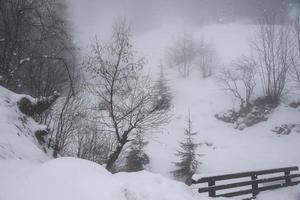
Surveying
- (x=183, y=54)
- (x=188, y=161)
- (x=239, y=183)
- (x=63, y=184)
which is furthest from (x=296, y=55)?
(x=63, y=184)

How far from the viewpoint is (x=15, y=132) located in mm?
5867

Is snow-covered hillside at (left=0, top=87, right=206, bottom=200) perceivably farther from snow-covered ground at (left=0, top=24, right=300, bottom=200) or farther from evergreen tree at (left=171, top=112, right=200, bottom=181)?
evergreen tree at (left=171, top=112, right=200, bottom=181)

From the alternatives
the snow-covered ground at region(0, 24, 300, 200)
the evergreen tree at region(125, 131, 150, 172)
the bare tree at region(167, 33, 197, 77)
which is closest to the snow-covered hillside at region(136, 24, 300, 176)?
the snow-covered ground at region(0, 24, 300, 200)

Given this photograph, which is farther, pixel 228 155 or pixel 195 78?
pixel 195 78

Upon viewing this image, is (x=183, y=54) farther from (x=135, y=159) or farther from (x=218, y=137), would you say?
(x=135, y=159)

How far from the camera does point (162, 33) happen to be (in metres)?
76.5

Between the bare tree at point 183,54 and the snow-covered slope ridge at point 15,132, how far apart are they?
149 ft

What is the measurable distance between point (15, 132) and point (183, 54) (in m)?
51.1

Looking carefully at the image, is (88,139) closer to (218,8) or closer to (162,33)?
(162,33)

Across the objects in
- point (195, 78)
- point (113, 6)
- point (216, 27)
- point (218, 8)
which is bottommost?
point (195, 78)

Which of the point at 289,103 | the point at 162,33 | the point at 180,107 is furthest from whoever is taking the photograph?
the point at 162,33

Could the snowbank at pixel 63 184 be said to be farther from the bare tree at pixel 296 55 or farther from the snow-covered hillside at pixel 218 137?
the bare tree at pixel 296 55

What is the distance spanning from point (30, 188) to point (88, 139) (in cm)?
1032

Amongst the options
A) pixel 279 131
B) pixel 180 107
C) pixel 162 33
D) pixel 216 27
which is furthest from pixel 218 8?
pixel 279 131
